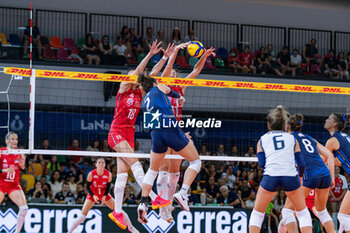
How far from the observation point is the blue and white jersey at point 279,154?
8.21 meters

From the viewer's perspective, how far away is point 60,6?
21.3m

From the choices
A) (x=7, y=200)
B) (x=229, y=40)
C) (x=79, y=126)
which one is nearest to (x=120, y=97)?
(x=7, y=200)

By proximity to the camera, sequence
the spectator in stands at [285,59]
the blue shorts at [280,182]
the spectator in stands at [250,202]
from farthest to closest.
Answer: the spectator in stands at [285,59] → the spectator in stands at [250,202] → the blue shorts at [280,182]

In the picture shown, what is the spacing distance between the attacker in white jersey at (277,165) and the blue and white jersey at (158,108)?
5.43 ft

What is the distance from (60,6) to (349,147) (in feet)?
46.6

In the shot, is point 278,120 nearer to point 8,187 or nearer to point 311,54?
point 8,187

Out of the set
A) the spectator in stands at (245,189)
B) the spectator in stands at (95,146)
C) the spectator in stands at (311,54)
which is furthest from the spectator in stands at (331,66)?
the spectator in stands at (95,146)

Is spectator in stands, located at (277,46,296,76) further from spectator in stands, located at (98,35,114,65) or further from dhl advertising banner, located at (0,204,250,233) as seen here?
dhl advertising banner, located at (0,204,250,233)

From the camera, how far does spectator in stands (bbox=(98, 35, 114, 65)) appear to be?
1923 centimetres

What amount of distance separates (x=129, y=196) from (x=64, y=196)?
6.02 feet

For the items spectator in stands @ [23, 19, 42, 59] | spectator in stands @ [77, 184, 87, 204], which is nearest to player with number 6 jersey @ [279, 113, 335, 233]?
spectator in stands @ [77, 184, 87, 204]

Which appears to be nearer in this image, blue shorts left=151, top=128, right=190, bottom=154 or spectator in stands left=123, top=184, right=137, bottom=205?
blue shorts left=151, top=128, right=190, bottom=154

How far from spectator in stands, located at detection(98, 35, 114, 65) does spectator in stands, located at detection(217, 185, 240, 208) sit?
5812 millimetres

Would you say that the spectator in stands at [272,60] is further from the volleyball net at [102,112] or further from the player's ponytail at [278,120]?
the player's ponytail at [278,120]
